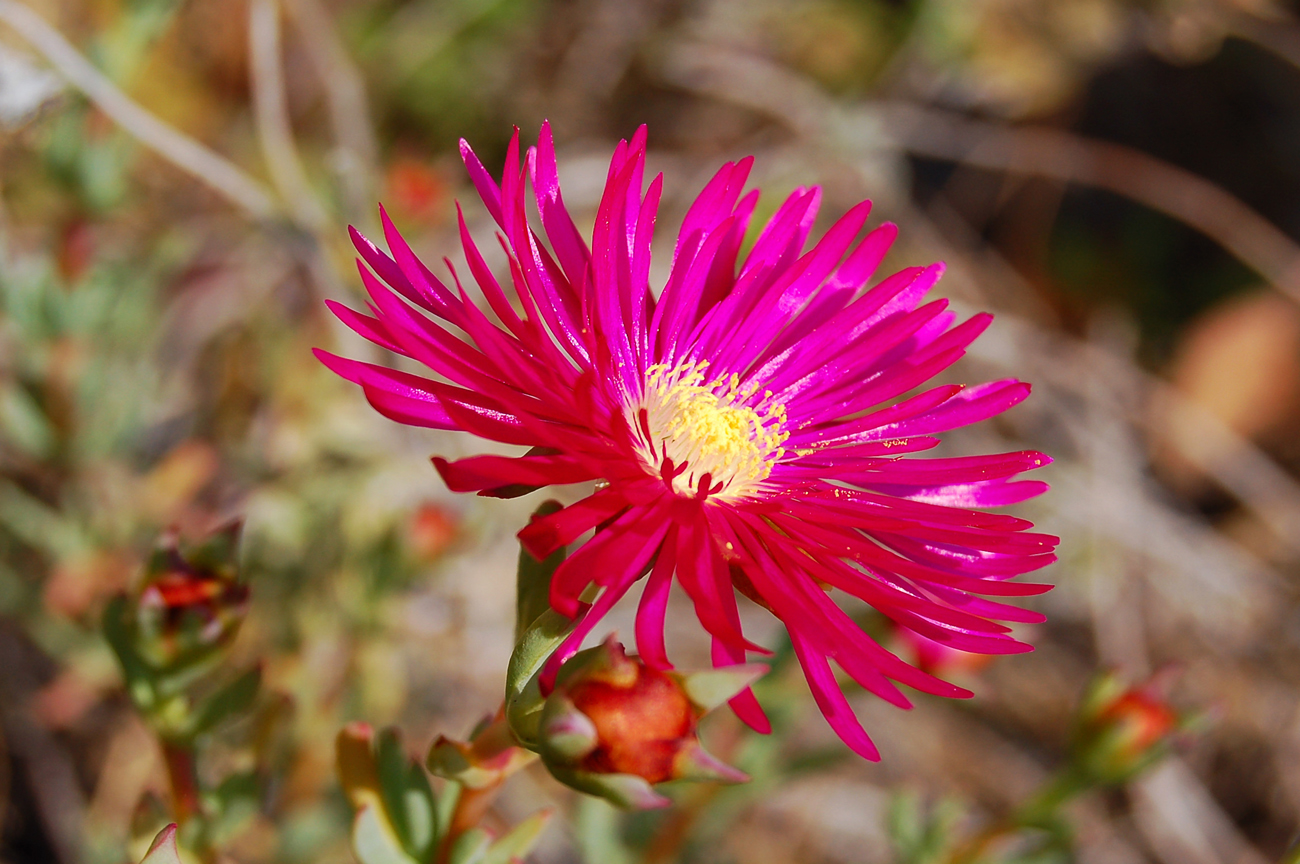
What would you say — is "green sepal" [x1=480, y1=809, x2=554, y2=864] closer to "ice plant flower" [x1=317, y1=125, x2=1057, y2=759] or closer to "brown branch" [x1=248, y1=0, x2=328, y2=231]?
"ice plant flower" [x1=317, y1=125, x2=1057, y2=759]

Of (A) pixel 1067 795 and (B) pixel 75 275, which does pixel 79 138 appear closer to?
(B) pixel 75 275

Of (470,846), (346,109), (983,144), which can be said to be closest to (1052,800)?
(470,846)

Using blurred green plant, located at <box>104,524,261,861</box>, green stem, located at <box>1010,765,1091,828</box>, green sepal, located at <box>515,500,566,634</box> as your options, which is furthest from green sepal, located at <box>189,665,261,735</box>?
green stem, located at <box>1010,765,1091,828</box>

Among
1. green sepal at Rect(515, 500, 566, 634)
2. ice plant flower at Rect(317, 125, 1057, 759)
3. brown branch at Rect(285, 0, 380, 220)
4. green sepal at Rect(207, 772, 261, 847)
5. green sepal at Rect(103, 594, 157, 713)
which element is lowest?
green sepal at Rect(207, 772, 261, 847)

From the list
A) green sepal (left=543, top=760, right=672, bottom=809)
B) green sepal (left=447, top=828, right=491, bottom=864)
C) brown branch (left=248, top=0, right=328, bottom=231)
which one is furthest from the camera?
brown branch (left=248, top=0, right=328, bottom=231)

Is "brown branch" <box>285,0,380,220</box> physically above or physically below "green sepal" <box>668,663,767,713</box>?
above

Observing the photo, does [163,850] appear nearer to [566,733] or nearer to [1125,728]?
[566,733]

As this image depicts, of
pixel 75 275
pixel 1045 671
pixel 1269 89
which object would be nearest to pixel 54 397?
pixel 75 275
